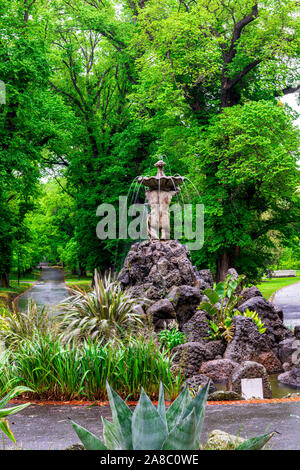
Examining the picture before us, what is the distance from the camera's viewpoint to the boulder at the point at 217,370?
27.4 feet

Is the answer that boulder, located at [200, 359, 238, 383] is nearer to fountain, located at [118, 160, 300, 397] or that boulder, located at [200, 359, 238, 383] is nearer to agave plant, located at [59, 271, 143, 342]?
fountain, located at [118, 160, 300, 397]

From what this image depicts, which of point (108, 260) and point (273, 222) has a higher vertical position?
point (273, 222)

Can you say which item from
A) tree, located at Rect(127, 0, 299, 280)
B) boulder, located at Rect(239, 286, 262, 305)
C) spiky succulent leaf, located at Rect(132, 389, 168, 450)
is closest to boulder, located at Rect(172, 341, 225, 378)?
boulder, located at Rect(239, 286, 262, 305)

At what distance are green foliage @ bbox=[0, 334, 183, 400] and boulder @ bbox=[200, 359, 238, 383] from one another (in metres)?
2.10

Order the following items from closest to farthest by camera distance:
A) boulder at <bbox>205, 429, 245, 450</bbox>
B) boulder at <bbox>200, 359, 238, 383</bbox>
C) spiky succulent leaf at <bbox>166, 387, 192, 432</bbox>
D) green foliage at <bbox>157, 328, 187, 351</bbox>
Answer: spiky succulent leaf at <bbox>166, 387, 192, 432</bbox> < boulder at <bbox>205, 429, 245, 450</bbox> < boulder at <bbox>200, 359, 238, 383</bbox> < green foliage at <bbox>157, 328, 187, 351</bbox>

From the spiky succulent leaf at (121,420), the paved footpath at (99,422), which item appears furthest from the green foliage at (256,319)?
the spiky succulent leaf at (121,420)

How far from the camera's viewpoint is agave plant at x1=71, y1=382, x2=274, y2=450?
2365 mm

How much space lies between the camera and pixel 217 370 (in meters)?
8.41

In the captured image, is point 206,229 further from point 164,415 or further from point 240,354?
A: point 164,415

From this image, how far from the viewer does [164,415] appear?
2.87m

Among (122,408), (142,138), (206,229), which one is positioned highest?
(142,138)

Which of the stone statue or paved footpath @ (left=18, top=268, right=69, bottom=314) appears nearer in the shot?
the stone statue
